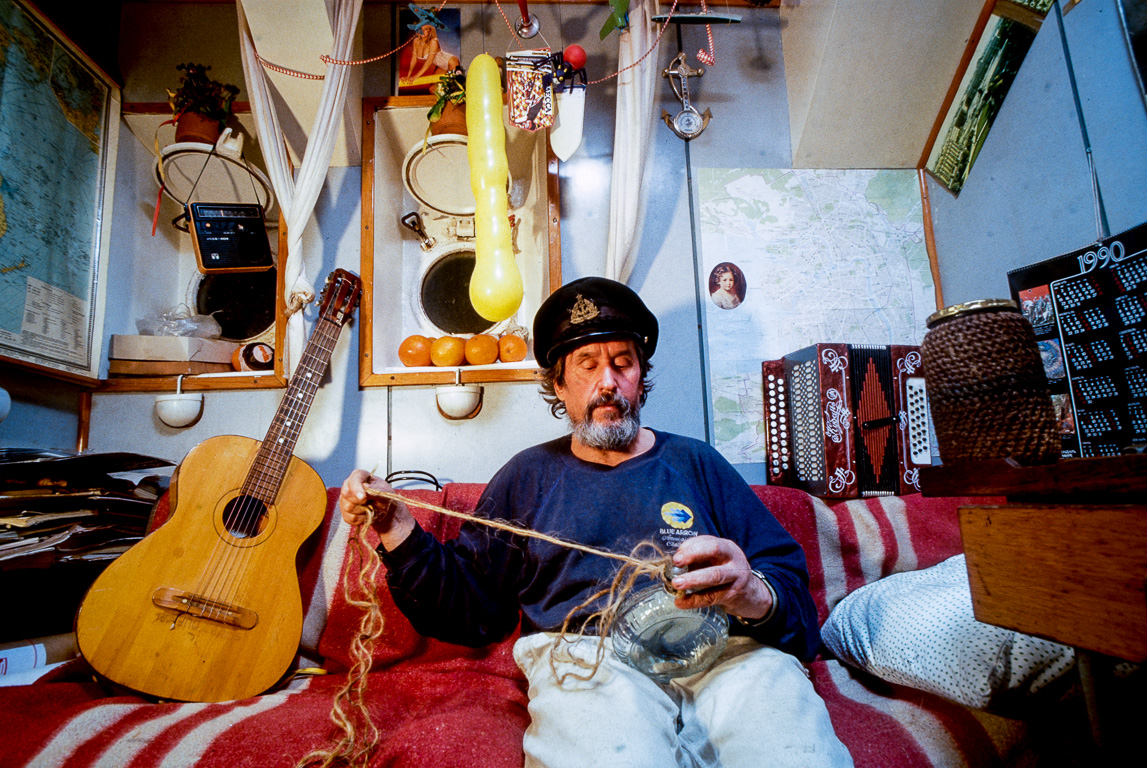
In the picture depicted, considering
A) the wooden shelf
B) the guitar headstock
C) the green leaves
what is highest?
the green leaves

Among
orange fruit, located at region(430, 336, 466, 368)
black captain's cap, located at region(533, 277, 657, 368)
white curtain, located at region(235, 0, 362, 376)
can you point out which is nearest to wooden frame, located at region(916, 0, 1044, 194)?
black captain's cap, located at region(533, 277, 657, 368)

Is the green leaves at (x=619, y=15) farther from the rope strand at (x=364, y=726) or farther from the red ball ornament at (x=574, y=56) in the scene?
the rope strand at (x=364, y=726)

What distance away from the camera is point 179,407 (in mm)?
2459

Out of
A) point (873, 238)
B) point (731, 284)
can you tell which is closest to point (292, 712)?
point (731, 284)

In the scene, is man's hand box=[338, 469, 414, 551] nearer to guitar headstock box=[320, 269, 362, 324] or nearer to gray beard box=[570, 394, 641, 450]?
gray beard box=[570, 394, 641, 450]

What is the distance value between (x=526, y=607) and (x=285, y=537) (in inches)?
32.2

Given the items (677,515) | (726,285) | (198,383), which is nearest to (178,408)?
(198,383)

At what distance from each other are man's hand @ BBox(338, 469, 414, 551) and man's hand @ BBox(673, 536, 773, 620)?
2.31 ft

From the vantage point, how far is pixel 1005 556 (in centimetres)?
94

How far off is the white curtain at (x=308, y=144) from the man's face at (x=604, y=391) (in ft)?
4.74

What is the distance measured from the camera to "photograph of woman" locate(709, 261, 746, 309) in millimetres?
2777

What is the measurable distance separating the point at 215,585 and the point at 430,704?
70 cm

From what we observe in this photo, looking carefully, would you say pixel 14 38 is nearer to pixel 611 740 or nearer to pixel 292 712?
pixel 292 712

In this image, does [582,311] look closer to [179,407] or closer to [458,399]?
[458,399]
